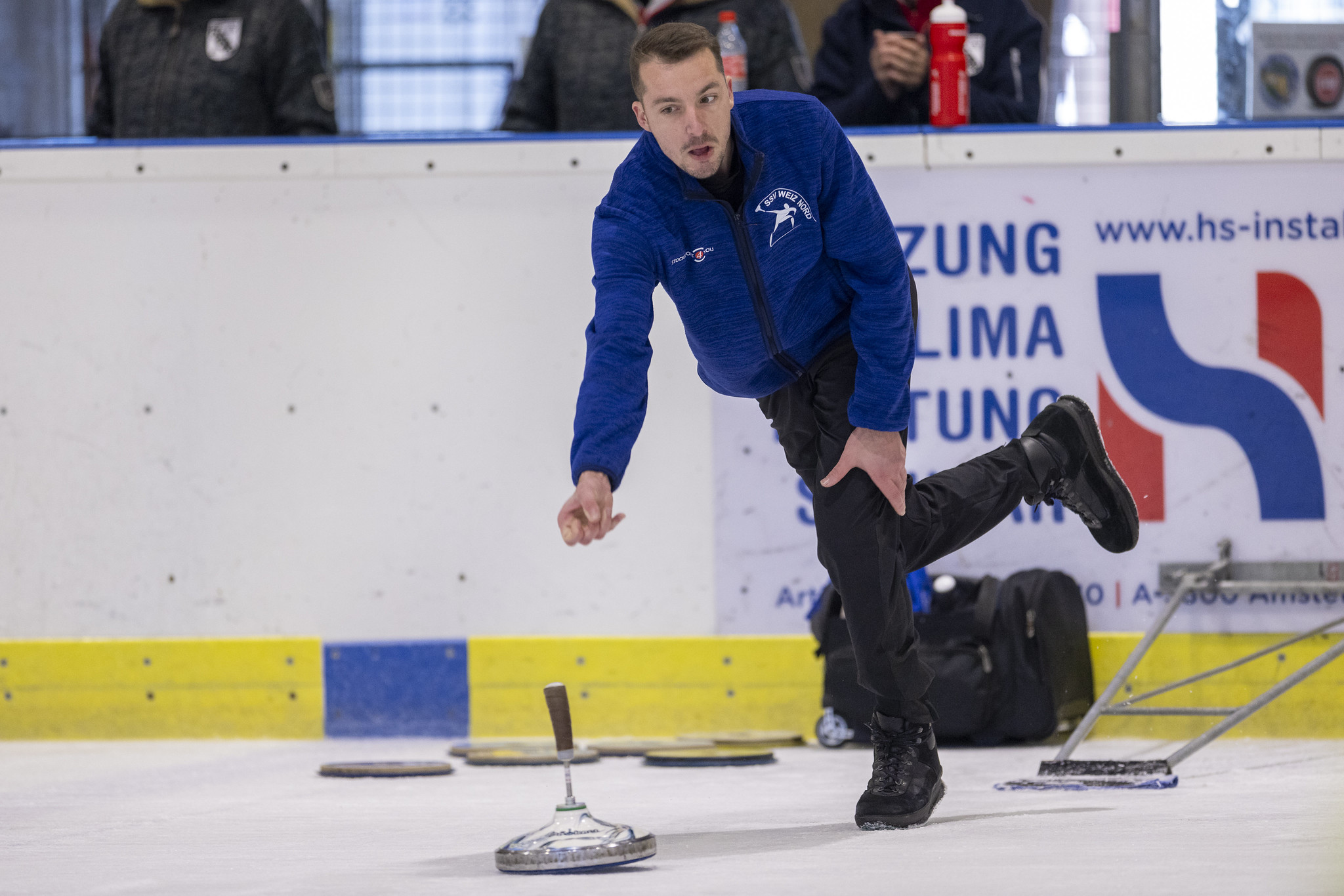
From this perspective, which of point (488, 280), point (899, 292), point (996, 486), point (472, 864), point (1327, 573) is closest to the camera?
point (472, 864)

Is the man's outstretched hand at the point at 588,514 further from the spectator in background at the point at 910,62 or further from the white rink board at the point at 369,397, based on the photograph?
the spectator in background at the point at 910,62

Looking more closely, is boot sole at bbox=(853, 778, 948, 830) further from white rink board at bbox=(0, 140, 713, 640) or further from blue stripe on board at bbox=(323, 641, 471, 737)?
blue stripe on board at bbox=(323, 641, 471, 737)

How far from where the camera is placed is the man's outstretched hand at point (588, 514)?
216 centimetres

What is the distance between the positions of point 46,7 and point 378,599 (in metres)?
5.82

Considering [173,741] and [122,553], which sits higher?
[122,553]

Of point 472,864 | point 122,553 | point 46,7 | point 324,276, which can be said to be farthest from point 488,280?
point 46,7

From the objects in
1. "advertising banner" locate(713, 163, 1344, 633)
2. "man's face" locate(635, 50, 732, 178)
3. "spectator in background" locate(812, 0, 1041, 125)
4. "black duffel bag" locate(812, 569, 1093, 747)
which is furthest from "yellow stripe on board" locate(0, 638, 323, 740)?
"man's face" locate(635, 50, 732, 178)

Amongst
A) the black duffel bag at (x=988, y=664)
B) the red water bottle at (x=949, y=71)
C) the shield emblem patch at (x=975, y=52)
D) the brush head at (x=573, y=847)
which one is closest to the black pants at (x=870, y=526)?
the brush head at (x=573, y=847)

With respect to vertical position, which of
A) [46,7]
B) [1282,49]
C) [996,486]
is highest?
[46,7]

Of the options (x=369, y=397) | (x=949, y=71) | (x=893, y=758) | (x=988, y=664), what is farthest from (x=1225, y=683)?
(x=369, y=397)

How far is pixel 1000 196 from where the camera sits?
4219mm

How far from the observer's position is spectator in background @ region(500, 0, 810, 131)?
4664mm

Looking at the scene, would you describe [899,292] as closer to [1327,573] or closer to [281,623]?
[1327,573]

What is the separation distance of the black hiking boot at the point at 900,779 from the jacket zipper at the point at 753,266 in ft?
2.31
